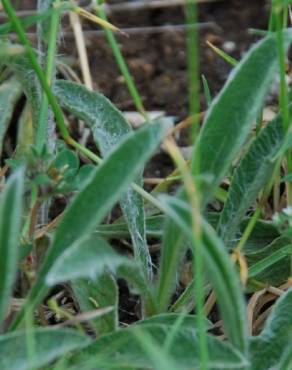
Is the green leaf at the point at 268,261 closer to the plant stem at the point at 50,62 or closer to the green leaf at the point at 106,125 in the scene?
the green leaf at the point at 106,125

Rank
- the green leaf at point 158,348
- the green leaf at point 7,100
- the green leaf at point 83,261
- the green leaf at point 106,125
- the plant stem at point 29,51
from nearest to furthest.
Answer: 1. the green leaf at point 83,261
2. the green leaf at point 158,348
3. the plant stem at point 29,51
4. the green leaf at point 106,125
5. the green leaf at point 7,100

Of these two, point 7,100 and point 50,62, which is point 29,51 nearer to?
point 50,62

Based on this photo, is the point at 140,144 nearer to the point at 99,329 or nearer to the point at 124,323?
the point at 99,329

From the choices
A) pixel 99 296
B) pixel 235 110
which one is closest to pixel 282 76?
pixel 235 110

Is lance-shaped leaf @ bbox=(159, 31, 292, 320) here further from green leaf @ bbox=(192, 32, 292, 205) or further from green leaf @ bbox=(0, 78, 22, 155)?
green leaf @ bbox=(0, 78, 22, 155)

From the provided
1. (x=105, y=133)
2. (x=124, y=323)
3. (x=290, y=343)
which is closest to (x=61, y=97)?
(x=105, y=133)

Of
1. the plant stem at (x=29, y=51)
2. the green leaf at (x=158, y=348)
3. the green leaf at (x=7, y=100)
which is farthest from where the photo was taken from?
the green leaf at (x=7, y=100)

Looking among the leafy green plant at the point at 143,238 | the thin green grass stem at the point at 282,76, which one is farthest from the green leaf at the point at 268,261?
the thin green grass stem at the point at 282,76
